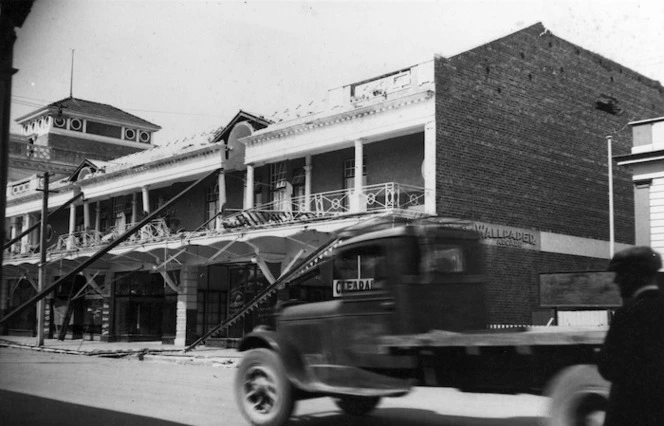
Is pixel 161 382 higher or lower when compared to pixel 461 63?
lower

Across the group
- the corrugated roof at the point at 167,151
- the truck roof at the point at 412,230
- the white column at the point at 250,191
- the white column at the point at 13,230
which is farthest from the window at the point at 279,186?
the white column at the point at 13,230

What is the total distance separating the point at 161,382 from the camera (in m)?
14.2

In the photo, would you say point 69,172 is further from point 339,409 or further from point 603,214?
point 339,409

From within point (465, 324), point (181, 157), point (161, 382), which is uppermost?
point (181, 157)

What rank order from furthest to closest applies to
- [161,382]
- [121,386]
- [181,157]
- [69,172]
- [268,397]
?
1. [69,172]
2. [181,157]
3. [161,382]
4. [121,386]
5. [268,397]

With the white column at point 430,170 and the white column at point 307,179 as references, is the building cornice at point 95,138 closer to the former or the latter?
the white column at point 307,179

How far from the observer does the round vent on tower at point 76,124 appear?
3509 cm

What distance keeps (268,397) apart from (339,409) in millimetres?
1741

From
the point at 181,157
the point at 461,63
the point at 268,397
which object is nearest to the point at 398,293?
the point at 268,397

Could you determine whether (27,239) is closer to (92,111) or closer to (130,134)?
(130,134)

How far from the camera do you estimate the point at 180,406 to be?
1027 centimetres

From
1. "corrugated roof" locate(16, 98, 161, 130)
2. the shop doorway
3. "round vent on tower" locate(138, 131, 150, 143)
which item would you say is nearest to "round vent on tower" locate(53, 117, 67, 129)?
"corrugated roof" locate(16, 98, 161, 130)

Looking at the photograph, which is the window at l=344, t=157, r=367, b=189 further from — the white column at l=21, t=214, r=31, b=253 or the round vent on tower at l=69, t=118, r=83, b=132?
the white column at l=21, t=214, r=31, b=253

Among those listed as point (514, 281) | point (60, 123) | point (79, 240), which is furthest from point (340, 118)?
point (79, 240)
